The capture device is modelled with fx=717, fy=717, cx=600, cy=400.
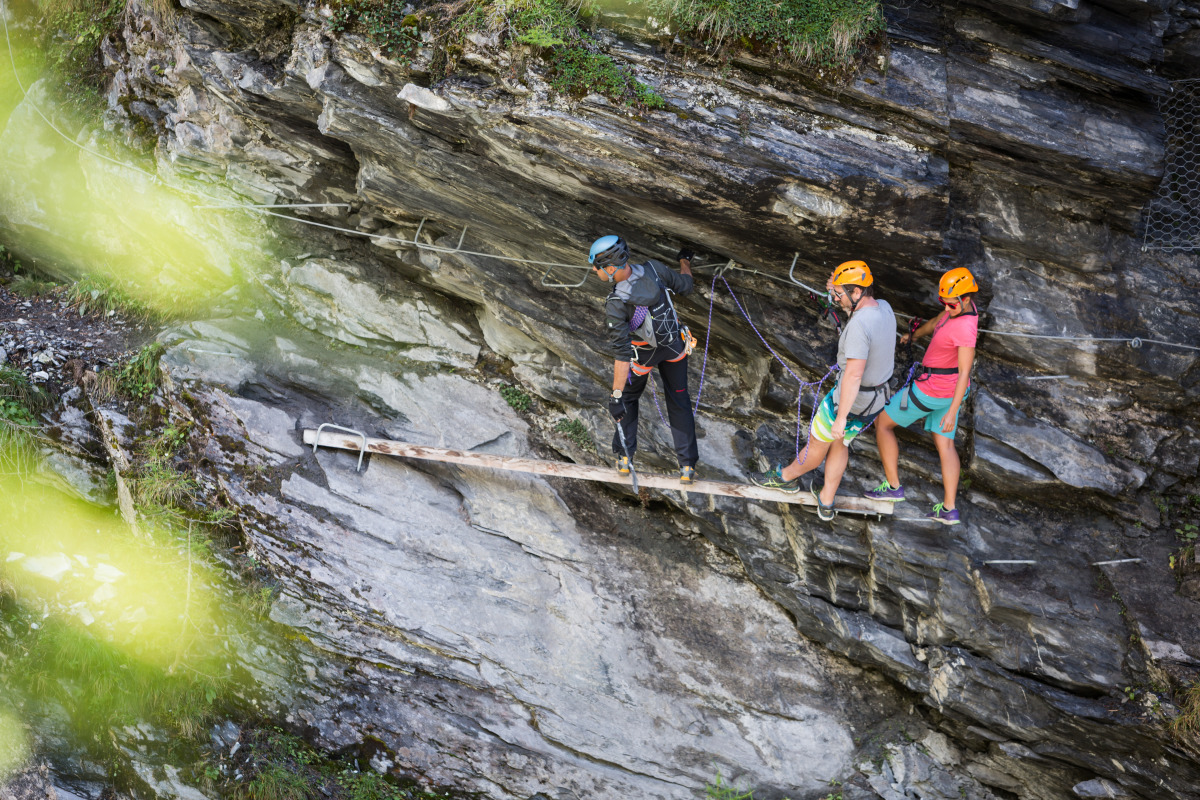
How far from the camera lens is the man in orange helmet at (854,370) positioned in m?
5.85

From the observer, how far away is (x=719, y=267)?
710 cm

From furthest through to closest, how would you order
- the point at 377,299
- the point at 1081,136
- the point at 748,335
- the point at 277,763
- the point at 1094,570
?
the point at 377,299, the point at 277,763, the point at 748,335, the point at 1094,570, the point at 1081,136

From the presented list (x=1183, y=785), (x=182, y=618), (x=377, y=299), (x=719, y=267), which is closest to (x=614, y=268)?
(x=719, y=267)

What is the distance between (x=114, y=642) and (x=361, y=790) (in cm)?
329

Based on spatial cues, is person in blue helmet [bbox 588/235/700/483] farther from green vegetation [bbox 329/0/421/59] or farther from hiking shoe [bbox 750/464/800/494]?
green vegetation [bbox 329/0/421/59]

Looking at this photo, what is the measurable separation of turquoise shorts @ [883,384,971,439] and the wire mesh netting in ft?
7.58

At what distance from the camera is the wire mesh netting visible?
250 inches

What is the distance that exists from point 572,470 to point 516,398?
1.57 metres

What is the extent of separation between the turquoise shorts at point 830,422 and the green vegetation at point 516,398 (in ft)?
12.0

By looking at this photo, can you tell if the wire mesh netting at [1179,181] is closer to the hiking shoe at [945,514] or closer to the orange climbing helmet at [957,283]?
the orange climbing helmet at [957,283]

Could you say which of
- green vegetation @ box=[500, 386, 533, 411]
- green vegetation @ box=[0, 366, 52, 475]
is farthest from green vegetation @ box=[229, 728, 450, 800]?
green vegetation @ box=[500, 386, 533, 411]

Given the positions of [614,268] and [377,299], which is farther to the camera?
[377,299]

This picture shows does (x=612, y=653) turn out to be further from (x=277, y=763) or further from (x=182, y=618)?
(x=182, y=618)

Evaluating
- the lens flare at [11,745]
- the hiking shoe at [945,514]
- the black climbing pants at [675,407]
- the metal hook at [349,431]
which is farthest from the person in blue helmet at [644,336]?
the lens flare at [11,745]
